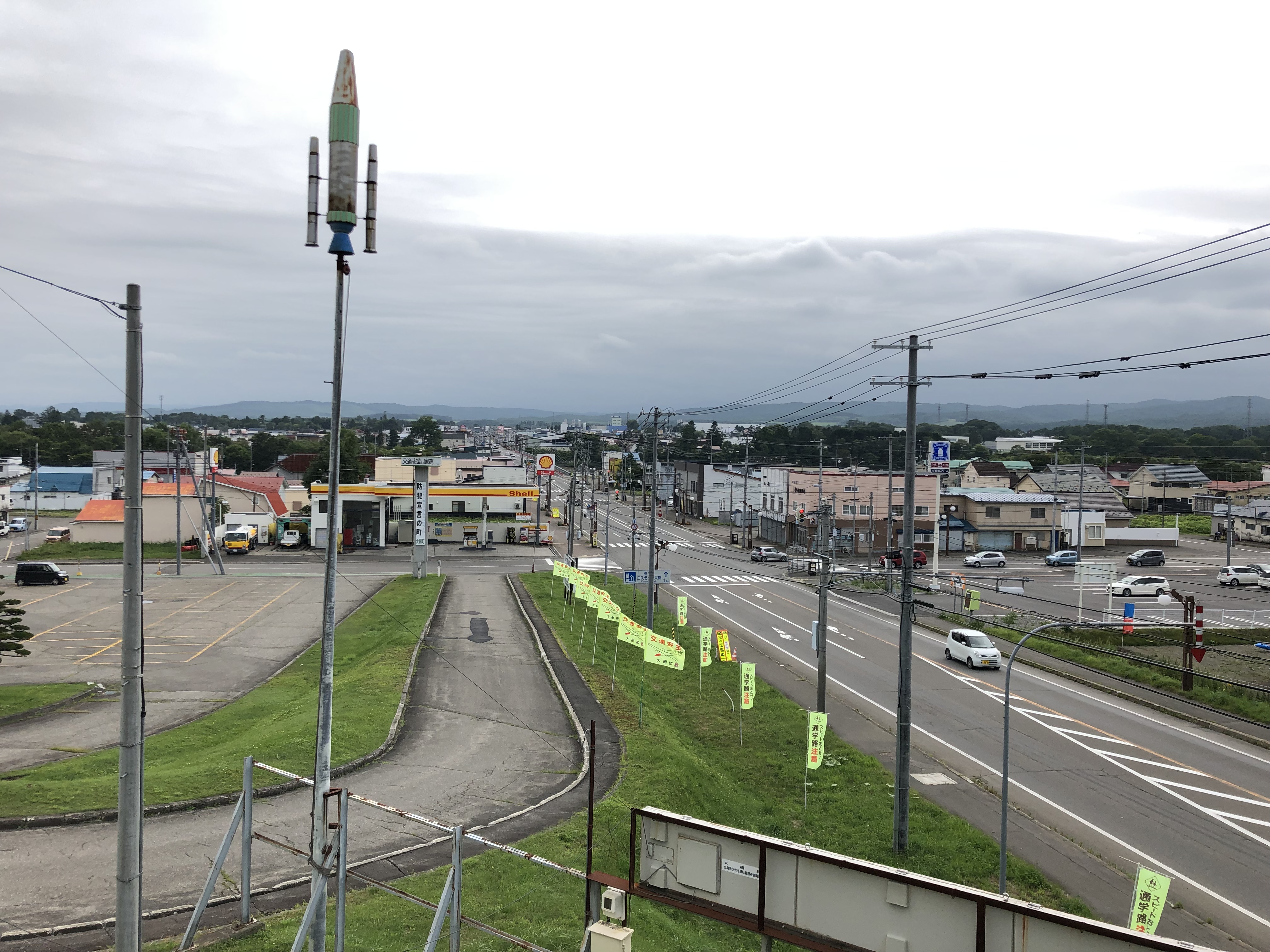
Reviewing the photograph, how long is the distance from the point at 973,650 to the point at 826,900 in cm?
Result: 2591

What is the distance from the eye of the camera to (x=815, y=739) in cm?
1912

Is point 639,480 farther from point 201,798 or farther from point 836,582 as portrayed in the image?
point 201,798

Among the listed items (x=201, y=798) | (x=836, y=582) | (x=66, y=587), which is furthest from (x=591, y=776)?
(x=66, y=587)

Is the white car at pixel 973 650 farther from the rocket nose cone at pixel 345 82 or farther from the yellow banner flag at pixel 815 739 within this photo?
the rocket nose cone at pixel 345 82

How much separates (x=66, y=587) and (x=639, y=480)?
86.0 m

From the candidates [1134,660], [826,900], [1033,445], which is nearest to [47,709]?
[826,900]

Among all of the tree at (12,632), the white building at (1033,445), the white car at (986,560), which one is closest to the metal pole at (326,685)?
the tree at (12,632)

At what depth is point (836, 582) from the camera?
49.9 m

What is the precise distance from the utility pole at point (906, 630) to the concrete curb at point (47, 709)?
2219cm

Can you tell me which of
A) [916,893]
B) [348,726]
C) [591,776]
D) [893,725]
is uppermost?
[591,776]

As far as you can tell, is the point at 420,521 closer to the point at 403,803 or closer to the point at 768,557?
the point at 768,557

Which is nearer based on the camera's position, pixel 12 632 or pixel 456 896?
pixel 456 896

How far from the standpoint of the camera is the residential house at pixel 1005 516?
224 feet

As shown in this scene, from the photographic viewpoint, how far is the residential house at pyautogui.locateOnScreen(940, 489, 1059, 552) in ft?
224
